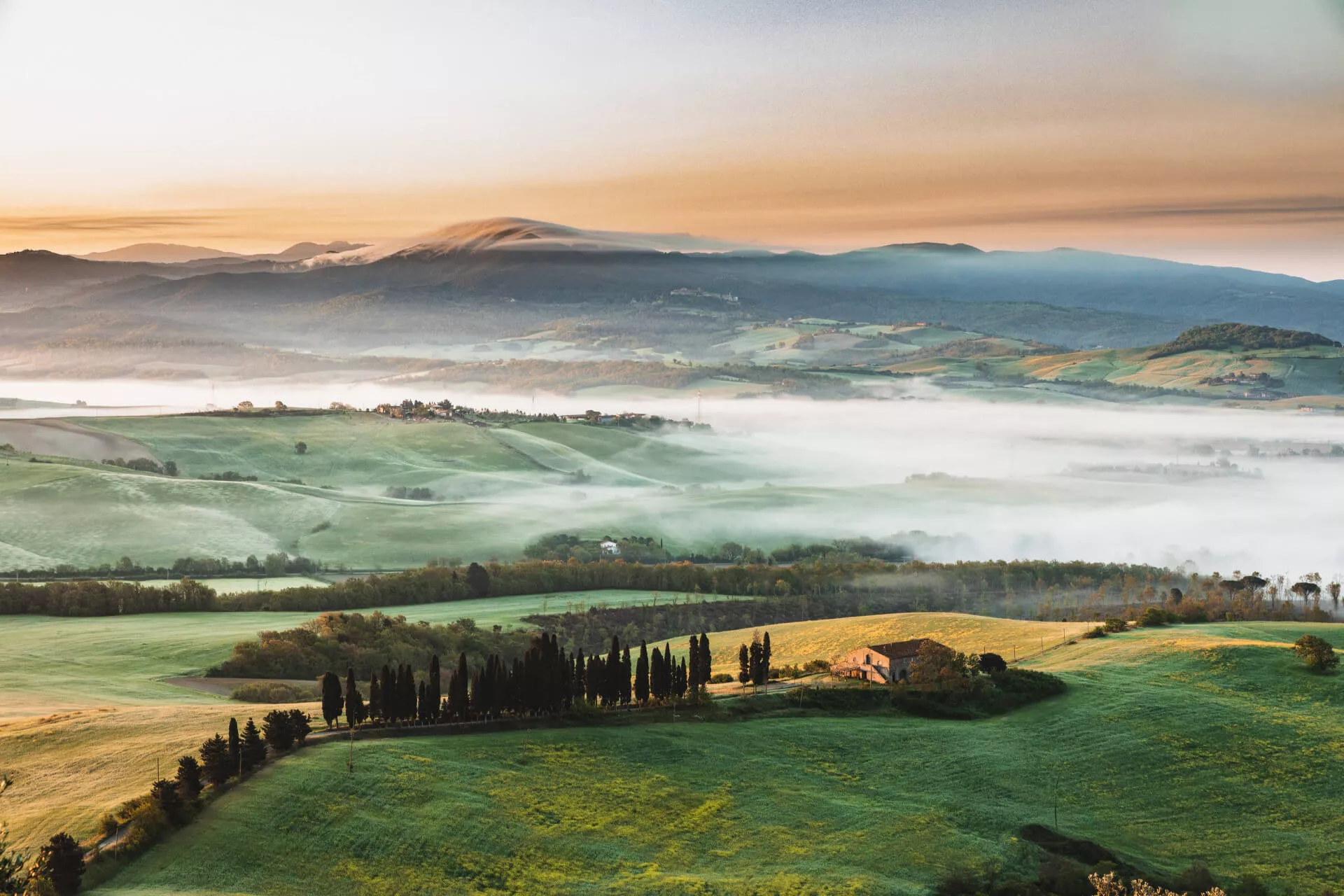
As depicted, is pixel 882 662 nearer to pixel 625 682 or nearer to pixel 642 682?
pixel 642 682

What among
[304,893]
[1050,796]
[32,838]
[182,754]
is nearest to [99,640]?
[182,754]

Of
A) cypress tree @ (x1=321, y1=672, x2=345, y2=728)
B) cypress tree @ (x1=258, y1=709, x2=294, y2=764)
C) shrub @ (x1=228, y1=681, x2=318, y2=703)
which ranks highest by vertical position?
cypress tree @ (x1=321, y1=672, x2=345, y2=728)

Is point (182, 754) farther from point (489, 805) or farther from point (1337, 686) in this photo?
point (1337, 686)

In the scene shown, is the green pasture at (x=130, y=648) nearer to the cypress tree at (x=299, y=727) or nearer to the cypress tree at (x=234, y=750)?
the cypress tree at (x=299, y=727)

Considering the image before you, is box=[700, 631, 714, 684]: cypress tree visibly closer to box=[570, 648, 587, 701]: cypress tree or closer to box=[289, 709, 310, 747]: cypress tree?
box=[570, 648, 587, 701]: cypress tree

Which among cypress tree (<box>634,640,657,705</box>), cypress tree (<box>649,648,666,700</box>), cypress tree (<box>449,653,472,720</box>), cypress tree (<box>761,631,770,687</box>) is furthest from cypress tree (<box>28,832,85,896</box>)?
cypress tree (<box>761,631,770,687</box>)

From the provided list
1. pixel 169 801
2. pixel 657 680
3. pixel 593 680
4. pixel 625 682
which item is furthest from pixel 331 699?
pixel 657 680
